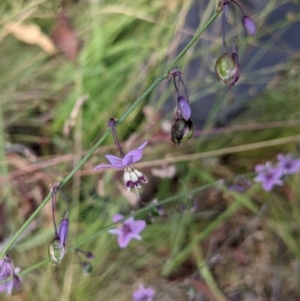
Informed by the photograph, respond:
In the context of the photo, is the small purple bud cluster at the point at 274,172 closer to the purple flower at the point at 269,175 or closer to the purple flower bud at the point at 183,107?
the purple flower at the point at 269,175

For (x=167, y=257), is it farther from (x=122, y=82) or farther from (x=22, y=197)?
(x=122, y=82)

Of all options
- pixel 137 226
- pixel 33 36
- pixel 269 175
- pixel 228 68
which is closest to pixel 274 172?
pixel 269 175

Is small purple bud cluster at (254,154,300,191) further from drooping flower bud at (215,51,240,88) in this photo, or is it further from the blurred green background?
drooping flower bud at (215,51,240,88)

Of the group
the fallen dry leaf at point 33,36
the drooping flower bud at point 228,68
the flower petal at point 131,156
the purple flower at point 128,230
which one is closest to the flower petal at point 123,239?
the purple flower at point 128,230

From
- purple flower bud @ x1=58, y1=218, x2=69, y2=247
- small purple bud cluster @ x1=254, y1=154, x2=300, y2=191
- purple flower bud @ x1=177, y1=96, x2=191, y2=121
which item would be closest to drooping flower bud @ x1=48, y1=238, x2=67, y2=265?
purple flower bud @ x1=58, y1=218, x2=69, y2=247

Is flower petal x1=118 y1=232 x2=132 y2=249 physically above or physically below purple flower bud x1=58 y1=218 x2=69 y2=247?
above

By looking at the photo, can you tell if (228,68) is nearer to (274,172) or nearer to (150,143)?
(274,172)

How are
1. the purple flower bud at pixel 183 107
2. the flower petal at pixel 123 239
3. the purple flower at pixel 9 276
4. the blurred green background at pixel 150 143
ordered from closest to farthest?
the purple flower bud at pixel 183 107
the purple flower at pixel 9 276
the flower petal at pixel 123 239
the blurred green background at pixel 150 143
